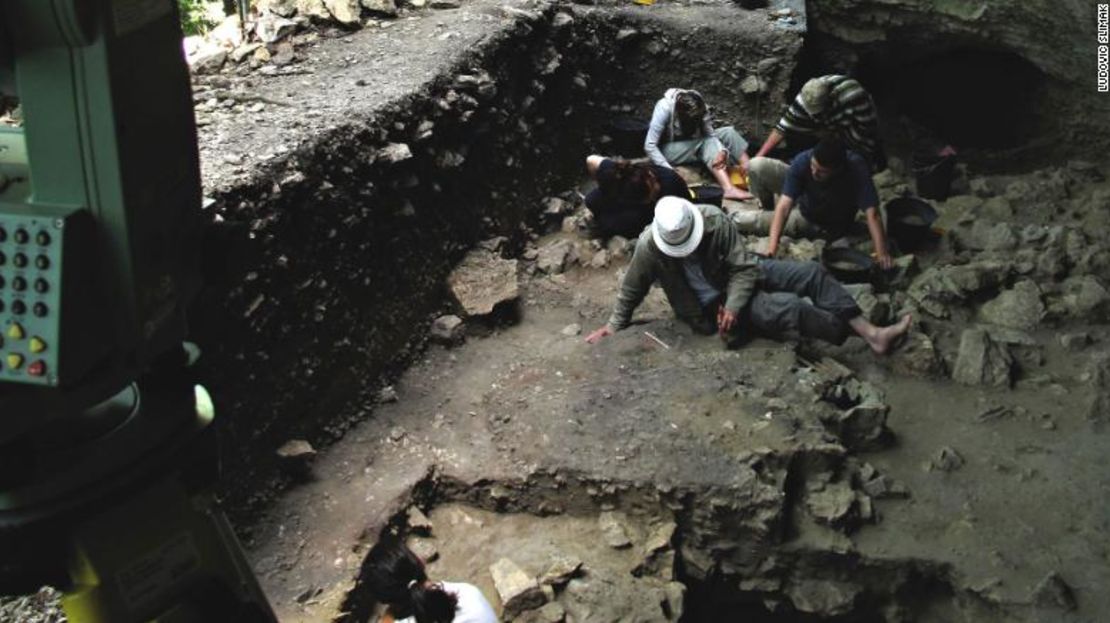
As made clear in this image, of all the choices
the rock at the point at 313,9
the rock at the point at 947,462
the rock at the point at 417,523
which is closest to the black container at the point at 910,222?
the rock at the point at 947,462

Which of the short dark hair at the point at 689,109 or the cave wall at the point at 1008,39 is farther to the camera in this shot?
the short dark hair at the point at 689,109

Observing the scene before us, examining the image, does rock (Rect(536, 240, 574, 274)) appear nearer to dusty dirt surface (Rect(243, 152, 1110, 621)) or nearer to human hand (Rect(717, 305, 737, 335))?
dusty dirt surface (Rect(243, 152, 1110, 621))

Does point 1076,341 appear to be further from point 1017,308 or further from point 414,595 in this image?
point 414,595

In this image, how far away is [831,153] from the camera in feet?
19.6

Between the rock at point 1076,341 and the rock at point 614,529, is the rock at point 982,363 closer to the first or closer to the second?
the rock at point 1076,341

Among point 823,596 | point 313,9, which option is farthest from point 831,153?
point 313,9

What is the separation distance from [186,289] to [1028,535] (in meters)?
4.19

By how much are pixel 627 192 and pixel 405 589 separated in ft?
13.7

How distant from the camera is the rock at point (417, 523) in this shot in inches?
183

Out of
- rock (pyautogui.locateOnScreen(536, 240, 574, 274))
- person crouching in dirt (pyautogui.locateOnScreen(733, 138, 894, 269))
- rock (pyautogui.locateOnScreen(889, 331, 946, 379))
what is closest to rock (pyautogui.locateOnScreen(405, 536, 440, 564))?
rock (pyautogui.locateOnScreen(536, 240, 574, 274))

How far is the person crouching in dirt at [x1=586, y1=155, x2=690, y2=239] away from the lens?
6844mm

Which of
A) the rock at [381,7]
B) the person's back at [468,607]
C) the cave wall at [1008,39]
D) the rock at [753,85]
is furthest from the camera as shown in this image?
the rock at [753,85]

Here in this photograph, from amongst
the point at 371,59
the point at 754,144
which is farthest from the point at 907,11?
the point at 371,59

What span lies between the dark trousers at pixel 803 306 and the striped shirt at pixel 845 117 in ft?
5.76
